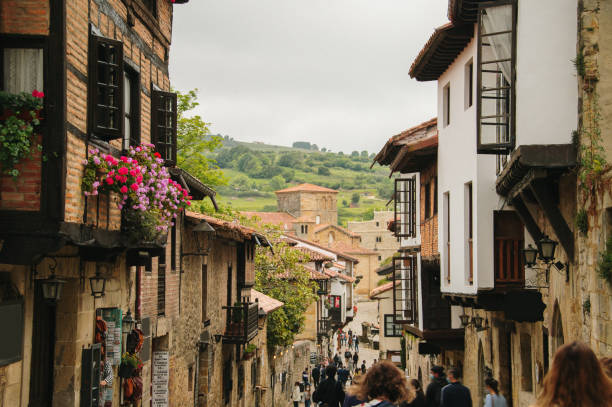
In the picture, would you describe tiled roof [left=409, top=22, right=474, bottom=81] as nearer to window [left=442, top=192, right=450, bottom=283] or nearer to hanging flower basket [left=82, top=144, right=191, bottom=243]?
window [left=442, top=192, right=450, bottom=283]

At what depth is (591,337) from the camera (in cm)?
1007

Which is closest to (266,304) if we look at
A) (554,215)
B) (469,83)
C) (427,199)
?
(427,199)

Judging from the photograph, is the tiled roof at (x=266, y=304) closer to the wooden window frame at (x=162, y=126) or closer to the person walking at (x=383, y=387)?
the wooden window frame at (x=162, y=126)

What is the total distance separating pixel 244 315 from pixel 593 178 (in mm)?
14750

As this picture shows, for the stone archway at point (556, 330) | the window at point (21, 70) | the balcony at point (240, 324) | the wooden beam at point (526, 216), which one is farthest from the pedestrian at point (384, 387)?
the balcony at point (240, 324)

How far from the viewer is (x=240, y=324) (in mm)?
23625

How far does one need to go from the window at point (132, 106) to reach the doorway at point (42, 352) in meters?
3.09

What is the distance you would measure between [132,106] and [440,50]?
8126mm

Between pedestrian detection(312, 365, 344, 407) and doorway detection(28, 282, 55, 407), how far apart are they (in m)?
3.72

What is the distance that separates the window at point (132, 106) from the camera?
40.4 ft

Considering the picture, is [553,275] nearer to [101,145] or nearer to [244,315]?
[101,145]

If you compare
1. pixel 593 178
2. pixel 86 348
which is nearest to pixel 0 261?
pixel 86 348

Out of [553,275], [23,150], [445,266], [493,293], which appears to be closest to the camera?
[23,150]

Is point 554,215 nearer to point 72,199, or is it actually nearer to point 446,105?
point 72,199
